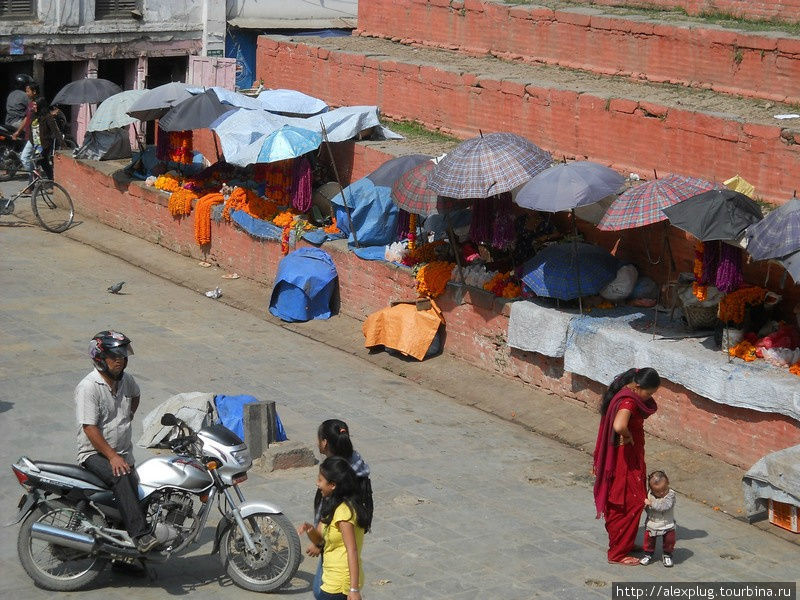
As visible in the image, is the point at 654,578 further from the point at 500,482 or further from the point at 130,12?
the point at 130,12

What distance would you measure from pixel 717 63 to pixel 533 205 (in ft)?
13.6

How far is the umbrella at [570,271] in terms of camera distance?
1163 cm

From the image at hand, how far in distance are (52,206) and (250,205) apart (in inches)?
161

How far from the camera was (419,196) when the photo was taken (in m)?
12.6

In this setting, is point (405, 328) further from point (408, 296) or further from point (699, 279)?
point (699, 279)

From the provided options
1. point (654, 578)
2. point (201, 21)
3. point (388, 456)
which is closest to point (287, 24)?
point (201, 21)

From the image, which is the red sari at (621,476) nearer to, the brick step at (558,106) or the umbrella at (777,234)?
the umbrella at (777,234)

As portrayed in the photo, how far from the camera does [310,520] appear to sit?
8.71 meters

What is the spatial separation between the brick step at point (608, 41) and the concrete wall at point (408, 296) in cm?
319

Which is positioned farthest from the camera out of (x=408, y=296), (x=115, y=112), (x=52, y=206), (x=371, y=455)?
(x=52, y=206)

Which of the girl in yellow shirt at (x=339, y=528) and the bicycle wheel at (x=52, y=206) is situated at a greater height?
the girl in yellow shirt at (x=339, y=528)

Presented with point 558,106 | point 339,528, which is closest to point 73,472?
point 339,528

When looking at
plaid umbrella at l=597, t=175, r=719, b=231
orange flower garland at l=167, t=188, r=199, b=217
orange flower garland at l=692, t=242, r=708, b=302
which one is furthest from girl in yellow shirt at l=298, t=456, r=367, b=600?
orange flower garland at l=167, t=188, r=199, b=217

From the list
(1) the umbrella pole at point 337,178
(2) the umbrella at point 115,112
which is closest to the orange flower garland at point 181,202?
(2) the umbrella at point 115,112
